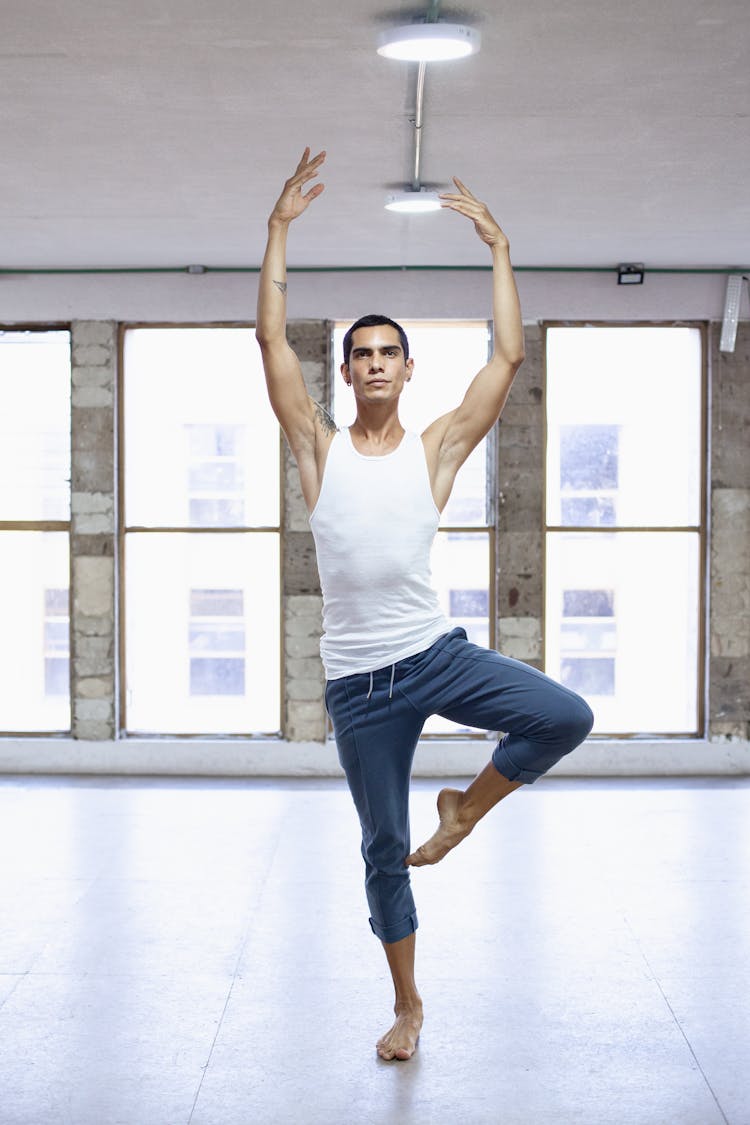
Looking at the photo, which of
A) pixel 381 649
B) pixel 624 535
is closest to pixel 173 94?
pixel 381 649

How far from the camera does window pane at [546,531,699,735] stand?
23.4 feet

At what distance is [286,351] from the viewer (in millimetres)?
3162

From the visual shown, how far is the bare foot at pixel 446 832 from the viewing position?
316 cm

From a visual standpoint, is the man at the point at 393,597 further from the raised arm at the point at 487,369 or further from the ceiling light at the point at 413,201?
the ceiling light at the point at 413,201

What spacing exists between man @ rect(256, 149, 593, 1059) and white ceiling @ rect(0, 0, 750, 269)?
2.18 feet

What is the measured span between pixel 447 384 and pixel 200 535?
161 cm

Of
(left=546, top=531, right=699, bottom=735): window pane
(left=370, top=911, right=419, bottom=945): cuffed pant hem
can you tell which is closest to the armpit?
(left=370, top=911, right=419, bottom=945): cuffed pant hem

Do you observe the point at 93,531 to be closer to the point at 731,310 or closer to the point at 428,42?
the point at 731,310

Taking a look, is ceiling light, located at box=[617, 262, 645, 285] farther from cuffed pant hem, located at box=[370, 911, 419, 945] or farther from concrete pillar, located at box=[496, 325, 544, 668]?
cuffed pant hem, located at box=[370, 911, 419, 945]

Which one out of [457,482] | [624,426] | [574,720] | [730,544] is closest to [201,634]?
[457,482]

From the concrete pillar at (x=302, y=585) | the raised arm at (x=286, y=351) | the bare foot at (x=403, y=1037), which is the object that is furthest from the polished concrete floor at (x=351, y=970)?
the raised arm at (x=286, y=351)

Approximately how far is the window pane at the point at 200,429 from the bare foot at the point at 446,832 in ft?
13.3

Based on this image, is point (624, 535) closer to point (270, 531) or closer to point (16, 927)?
point (270, 531)

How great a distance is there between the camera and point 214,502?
7.14 metres
